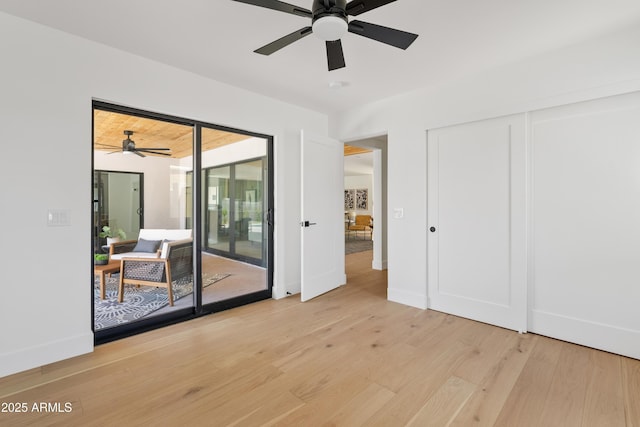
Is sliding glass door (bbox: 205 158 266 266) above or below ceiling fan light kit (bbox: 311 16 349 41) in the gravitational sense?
below

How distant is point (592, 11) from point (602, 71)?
58 centimetres

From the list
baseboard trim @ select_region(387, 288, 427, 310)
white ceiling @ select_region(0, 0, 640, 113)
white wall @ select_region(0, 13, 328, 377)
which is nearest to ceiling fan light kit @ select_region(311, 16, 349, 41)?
white ceiling @ select_region(0, 0, 640, 113)

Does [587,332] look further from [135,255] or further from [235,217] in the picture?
[135,255]

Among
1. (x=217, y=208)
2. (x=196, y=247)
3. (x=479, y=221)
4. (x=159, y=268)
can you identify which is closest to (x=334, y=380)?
(x=196, y=247)

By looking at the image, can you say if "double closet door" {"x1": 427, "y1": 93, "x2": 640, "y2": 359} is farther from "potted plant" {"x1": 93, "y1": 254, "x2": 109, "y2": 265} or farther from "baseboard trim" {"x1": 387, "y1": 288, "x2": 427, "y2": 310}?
"potted plant" {"x1": 93, "y1": 254, "x2": 109, "y2": 265}

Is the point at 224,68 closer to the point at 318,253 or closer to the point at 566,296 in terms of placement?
the point at 318,253

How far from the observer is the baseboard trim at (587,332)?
236 cm

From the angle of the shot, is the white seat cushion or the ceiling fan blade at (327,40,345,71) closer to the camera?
the ceiling fan blade at (327,40,345,71)

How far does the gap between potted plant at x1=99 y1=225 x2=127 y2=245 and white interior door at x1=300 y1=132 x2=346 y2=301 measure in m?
2.09

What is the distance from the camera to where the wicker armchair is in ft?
11.1

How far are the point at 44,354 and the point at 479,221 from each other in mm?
3957

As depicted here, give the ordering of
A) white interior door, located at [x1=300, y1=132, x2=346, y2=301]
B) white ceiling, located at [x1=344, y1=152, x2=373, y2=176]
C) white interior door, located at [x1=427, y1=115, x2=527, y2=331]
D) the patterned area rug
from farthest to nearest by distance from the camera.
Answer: white ceiling, located at [x1=344, y1=152, x2=373, y2=176]
white interior door, located at [x1=300, y1=132, x2=346, y2=301]
the patterned area rug
white interior door, located at [x1=427, y1=115, x2=527, y2=331]

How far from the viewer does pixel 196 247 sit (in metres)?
3.25

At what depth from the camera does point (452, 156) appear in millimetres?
3281
